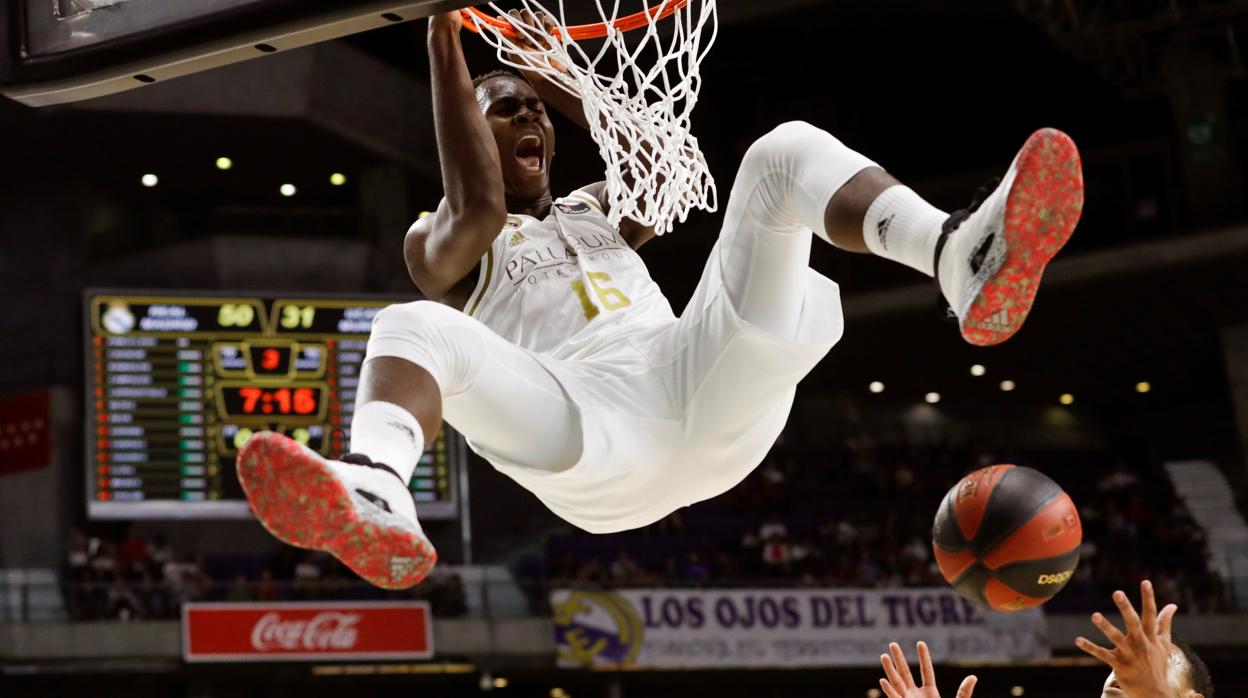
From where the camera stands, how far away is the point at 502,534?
1769 centimetres

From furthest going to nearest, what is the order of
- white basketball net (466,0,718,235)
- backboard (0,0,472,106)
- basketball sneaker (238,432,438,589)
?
white basketball net (466,0,718,235) → backboard (0,0,472,106) → basketball sneaker (238,432,438,589)

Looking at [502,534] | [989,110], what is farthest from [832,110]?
[502,534]

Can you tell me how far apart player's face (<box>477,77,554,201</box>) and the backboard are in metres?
0.82

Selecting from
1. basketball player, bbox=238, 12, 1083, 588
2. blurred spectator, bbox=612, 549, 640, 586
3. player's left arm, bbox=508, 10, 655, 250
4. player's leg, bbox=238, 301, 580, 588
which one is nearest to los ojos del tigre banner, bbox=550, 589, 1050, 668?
blurred spectator, bbox=612, 549, 640, 586

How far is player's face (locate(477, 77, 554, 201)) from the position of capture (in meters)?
4.58

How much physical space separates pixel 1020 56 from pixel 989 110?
736 millimetres

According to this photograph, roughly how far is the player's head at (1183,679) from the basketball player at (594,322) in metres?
0.79

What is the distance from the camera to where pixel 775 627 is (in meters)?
15.0

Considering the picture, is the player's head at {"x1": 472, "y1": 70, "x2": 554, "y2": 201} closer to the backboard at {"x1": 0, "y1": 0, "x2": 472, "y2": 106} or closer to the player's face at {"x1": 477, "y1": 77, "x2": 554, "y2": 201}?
the player's face at {"x1": 477, "y1": 77, "x2": 554, "y2": 201}

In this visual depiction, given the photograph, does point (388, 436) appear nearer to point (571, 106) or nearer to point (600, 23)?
point (571, 106)

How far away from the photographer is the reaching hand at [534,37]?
15.0 ft

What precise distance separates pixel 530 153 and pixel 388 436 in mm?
1295

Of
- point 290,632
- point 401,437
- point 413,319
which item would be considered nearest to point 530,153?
point 413,319

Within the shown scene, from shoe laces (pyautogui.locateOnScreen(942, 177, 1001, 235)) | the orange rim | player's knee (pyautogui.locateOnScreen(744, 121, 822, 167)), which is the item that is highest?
the orange rim
